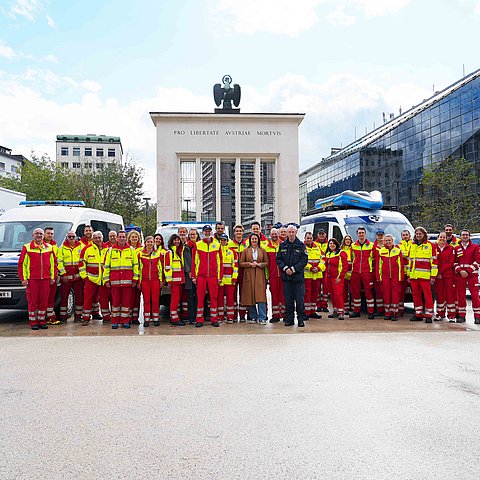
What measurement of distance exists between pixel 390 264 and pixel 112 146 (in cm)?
10305

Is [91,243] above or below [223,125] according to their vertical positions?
below

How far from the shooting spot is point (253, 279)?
9570 millimetres

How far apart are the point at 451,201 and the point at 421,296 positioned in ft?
80.9

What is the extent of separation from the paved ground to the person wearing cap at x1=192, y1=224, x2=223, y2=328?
167 centimetres

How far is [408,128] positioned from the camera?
58.5 meters

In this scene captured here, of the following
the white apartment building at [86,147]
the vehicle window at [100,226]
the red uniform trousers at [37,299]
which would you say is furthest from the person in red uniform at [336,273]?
the white apartment building at [86,147]

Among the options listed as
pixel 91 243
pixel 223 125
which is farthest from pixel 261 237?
pixel 223 125

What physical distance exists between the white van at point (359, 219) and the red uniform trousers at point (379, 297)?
185 centimetres

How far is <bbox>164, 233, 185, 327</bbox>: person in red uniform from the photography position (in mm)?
9094

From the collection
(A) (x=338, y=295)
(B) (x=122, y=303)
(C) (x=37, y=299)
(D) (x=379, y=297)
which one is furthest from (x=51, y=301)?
(D) (x=379, y=297)

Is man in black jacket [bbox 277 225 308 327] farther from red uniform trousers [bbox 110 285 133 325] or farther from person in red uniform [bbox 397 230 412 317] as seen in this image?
red uniform trousers [bbox 110 285 133 325]

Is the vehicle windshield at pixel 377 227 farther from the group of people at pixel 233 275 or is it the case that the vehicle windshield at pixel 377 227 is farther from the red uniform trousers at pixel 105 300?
the red uniform trousers at pixel 105 300

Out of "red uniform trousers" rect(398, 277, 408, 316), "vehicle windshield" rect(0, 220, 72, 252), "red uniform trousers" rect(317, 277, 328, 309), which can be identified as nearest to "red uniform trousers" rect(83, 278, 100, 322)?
"vehicle windshield" rect(0, 220, 72, 252)

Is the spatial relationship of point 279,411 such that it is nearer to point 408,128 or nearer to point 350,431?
point 350,431
